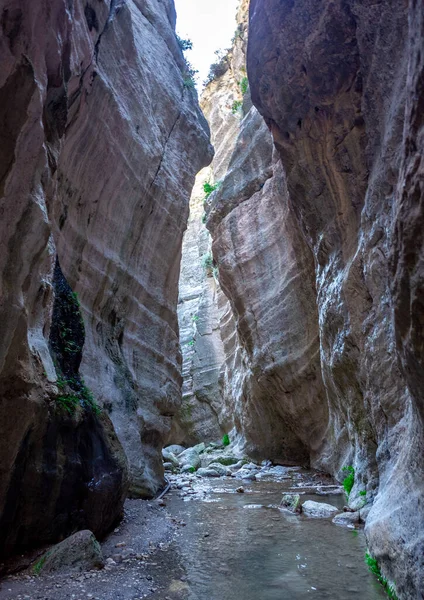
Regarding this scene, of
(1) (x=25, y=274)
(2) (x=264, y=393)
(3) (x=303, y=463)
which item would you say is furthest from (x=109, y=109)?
(3) (x=303, y=463)

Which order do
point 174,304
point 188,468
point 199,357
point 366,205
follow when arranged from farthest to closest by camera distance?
point 199,357 < point 188,468 < point 174,304 < point 366,205

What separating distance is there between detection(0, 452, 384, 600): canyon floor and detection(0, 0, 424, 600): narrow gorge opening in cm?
4

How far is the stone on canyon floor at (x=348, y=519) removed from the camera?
6324 millimetres

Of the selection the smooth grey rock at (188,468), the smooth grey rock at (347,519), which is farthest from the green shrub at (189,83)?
the smooth grey rock at (188,468)

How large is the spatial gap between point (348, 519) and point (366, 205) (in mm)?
4361

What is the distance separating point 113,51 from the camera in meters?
8.90

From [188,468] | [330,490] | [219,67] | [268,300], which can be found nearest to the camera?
[330,490]

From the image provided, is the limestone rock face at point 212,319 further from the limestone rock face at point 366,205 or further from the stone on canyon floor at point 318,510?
the stone on canyon floor at point 318,510

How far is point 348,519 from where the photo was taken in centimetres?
645

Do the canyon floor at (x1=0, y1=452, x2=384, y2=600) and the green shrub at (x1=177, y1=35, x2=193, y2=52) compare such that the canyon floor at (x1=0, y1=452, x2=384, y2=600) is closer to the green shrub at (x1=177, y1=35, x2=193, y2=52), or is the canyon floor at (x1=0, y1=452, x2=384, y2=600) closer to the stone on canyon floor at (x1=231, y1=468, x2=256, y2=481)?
the stone on canyon floor at (x1=231, y1=468, x2=256, y2=481)

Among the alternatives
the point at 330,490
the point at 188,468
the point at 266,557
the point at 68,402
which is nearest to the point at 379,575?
the point at 266,557

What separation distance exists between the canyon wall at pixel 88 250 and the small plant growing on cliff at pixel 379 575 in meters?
3.13

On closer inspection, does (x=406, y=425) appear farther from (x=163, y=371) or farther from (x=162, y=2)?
(x=162, y=2)

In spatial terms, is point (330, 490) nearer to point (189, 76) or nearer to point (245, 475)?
point (245, 475)
